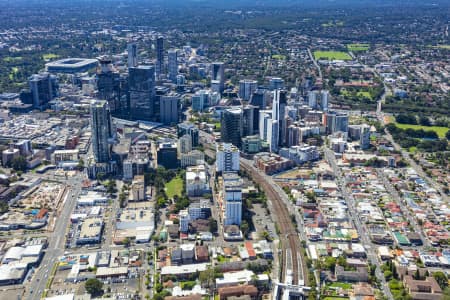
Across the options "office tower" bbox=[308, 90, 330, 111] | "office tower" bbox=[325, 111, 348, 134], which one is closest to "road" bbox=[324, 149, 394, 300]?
"office tower" bbox=[325, 111, 348, 134]

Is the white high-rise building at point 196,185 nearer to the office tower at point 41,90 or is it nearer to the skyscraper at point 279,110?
the skyscraper at point 279,110

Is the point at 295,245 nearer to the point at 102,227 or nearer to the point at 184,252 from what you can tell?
the point at 184,252

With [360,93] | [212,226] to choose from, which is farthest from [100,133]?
[360,93]

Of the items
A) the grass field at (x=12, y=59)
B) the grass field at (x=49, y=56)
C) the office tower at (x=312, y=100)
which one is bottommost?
the office tower at (x=312, y=100)

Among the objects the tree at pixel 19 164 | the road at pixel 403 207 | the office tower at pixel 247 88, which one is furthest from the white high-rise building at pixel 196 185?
the office tower at pixel 247 88

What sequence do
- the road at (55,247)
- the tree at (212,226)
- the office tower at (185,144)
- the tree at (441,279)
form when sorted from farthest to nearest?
the office tower at (185,144) < the tree at (212,226) < the tree at (441,279) < the road at (55,247)

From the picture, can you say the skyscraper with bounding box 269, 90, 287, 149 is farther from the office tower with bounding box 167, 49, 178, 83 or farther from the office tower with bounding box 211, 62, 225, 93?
Result: the office tower with bounding box 167, 49, 178, 83

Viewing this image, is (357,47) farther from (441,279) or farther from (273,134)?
(441,279)

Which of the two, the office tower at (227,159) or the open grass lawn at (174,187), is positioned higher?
the office tower at (227,159)
